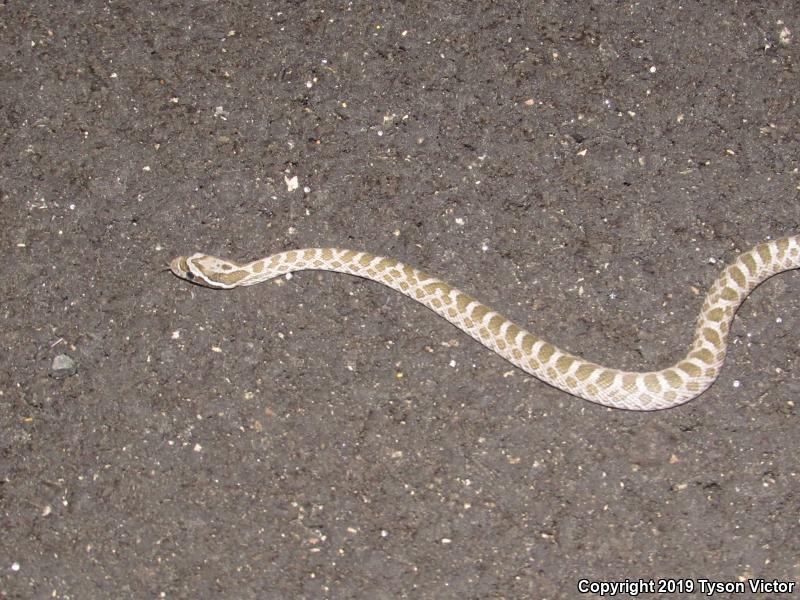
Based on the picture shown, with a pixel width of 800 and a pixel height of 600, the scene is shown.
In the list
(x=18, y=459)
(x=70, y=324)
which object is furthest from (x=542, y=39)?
(x=18, y=459)

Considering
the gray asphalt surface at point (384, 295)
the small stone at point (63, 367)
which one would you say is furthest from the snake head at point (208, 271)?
the small stone at point (63, 367)

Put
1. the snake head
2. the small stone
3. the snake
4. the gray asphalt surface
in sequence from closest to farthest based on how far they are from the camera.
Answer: the gray asphalt surface → the snake → the small stone → the snake head

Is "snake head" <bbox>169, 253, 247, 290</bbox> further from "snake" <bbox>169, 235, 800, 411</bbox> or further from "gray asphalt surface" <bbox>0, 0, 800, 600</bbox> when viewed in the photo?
"gray asphalt surface" <bbox>0, 0, 800, 600</bbox>

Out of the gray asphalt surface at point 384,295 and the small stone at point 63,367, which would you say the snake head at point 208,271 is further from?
the small stone at point 63,367

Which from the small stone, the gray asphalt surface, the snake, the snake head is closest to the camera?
the gray asphalt surface

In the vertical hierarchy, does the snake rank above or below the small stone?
above

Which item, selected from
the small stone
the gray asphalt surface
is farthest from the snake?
the small stone

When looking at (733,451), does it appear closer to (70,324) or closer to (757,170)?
(757,170)
